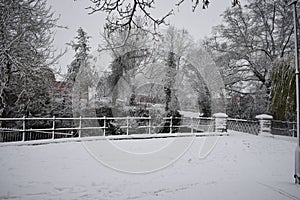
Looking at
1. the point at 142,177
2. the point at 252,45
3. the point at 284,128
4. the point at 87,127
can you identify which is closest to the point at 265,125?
the point at 284,128

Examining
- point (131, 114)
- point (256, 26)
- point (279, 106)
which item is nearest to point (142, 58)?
point (131, 114)

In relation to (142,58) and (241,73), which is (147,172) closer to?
(142,58)

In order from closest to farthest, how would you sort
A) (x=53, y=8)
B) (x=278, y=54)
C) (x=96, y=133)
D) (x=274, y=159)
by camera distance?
(x=274, y=159), (x=53, y=8), (x=96, y=133), (x=278, y=54)

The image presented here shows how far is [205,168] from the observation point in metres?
4.92

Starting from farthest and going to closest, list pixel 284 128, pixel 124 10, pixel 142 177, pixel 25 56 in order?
pixel 284 128, pixel 25 56, pixel 142 177, pixel 124 10

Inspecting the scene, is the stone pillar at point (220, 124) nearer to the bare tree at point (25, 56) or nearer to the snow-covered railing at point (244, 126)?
the snow-covered railing at point (244, 126)

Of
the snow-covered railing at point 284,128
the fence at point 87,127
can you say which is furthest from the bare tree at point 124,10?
the snow-covered railing at point 284,128

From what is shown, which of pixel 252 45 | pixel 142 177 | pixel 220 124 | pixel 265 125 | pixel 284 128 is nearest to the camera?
pixel 142 177

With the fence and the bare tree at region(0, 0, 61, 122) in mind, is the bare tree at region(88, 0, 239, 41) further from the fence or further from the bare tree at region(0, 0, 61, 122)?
the fence

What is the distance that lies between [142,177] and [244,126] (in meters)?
9.54

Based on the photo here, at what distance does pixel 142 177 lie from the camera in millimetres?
4121

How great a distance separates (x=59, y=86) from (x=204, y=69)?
8.16 meters

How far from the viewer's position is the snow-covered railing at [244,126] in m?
11.1

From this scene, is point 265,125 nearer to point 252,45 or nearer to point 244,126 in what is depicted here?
point 244,126
